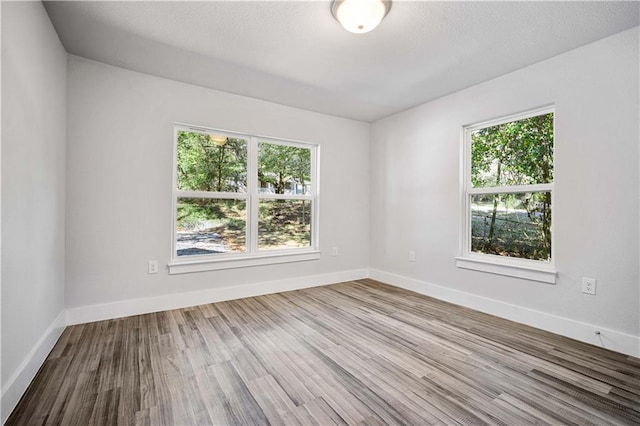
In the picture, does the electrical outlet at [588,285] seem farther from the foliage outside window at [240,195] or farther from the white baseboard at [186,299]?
the foliage outside window at [240,195]

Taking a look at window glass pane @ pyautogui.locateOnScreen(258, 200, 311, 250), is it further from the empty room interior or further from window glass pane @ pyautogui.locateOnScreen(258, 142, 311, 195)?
window glass pane @ pyautogui.locateOnScreen(258, 142, 311, 195)

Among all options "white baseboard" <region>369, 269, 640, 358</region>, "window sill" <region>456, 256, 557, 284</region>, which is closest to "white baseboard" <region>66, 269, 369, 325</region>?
"white baseboard" <region>369, 269, 640, 358</region>

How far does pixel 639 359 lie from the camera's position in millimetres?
2109

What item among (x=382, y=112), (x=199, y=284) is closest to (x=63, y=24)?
(x=199, y=284)

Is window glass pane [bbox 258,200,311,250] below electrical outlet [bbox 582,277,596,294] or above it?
above

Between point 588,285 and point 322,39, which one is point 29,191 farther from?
point 588,285

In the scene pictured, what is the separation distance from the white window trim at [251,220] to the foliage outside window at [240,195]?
0.01 m

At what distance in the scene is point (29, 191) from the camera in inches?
70.9

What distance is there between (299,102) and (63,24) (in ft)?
7.35

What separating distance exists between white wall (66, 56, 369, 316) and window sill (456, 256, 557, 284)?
236 centimetres

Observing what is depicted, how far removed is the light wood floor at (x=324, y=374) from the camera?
1522 millimetres

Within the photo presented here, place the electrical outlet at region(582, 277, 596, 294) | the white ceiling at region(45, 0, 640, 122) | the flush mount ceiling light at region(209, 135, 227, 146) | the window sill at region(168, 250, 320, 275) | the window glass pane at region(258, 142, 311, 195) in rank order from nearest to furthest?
1. the white ceiling at region(45, 0, 640, 122)
2. the electrical outlet at region(582, 277, 596, 294)
3. the window sill at region(168, 250, 320, 275)
4. the flush mount ceiling light at region(209, 135, 227, 146)
5. the window glass pane at region(258, 142, 311, 195)

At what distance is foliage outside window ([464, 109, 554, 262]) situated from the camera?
9.09 feet

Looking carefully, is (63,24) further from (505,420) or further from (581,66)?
(581,66)
